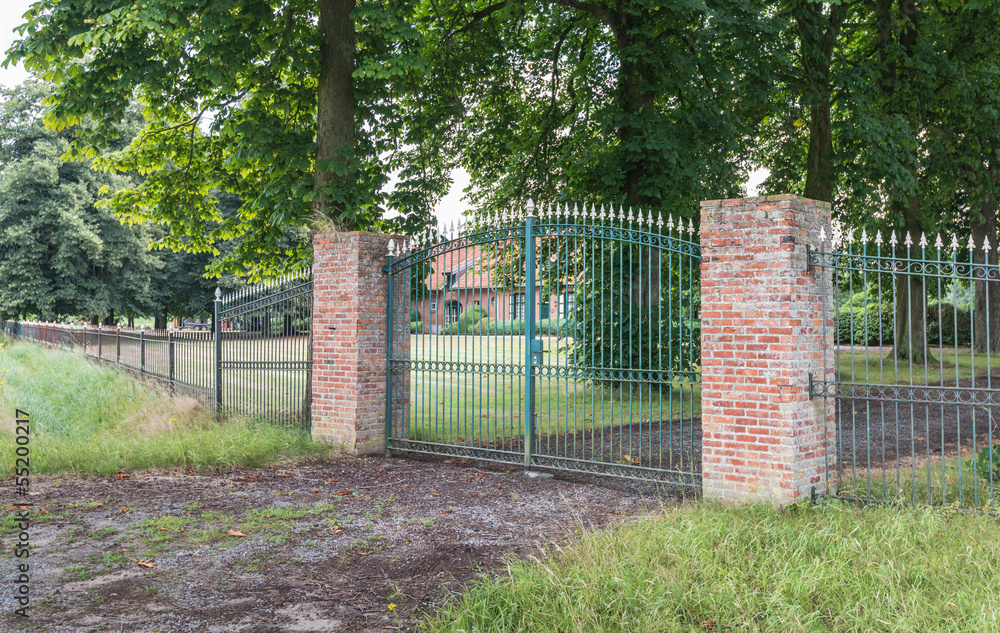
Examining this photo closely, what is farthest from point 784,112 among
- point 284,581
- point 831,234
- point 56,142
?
point 56,142

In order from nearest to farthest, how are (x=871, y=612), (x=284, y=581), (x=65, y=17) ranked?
(x=871, y=612)
(x=284, y=581)
(x=65, y=17)

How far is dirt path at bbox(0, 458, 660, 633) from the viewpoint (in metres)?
4.29

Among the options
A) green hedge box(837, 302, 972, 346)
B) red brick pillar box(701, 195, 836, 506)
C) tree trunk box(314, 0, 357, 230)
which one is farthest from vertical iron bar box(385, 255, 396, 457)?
green hedge box(837, 302, 972, 346)

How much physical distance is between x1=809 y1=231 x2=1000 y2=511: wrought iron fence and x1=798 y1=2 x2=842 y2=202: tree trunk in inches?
67.5

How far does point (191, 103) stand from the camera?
11914mm

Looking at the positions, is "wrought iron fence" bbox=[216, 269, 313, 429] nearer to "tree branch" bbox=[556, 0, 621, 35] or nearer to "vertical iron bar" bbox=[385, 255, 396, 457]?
"vertical iron bar" bbox=[385, 255, 396, 457]

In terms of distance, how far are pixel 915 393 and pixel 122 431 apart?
9647 millimetres

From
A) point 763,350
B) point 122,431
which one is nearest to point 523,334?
point 763,350

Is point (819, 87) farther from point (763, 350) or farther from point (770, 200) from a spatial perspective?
point (763, 350)

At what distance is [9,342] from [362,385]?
1992 cm

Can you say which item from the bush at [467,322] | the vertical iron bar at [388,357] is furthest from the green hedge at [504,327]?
the vertical iron bar at [388,357]

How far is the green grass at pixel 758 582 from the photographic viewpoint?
12.6 feet

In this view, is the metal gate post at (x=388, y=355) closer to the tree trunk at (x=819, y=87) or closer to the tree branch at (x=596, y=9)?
the tree branch at (x=596, y=9)

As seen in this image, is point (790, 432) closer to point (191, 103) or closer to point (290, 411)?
point (290, 411)
